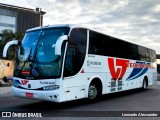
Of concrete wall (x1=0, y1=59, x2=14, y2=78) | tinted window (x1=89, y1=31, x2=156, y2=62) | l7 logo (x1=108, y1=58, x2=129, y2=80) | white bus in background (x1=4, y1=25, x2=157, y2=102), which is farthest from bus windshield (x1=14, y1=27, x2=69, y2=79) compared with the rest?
concrete wall (x1=0, y1=59, x2=14, y2=78)

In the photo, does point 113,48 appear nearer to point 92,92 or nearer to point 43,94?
point 92,92

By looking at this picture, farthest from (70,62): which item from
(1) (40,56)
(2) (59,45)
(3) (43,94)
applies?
(3) (43,94)

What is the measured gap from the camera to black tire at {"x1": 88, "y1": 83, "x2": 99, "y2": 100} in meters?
13.3

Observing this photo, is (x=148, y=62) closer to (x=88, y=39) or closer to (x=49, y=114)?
(x=88, y=39)

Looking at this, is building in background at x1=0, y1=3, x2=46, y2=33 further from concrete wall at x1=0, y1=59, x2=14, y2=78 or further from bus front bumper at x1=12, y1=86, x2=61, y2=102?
bus front bumper at x1=12, y1=86, x2=61, y2=102

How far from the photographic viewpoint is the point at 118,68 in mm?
16141

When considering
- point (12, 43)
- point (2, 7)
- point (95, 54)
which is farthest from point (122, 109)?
point (2, 7)

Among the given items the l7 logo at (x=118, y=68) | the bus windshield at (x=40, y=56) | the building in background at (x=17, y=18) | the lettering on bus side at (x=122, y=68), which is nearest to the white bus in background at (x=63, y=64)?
the bus windshield at (x=40, y=56)

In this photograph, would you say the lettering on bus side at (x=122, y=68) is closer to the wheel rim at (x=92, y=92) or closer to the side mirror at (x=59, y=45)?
the wheel rim at (x=92, y=92)

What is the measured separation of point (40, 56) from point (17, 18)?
50968 mm

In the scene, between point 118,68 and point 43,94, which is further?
point 118,68

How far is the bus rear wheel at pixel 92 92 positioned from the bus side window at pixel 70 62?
5.52 ft

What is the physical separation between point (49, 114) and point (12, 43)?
145 inches

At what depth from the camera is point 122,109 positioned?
11.9 metres
